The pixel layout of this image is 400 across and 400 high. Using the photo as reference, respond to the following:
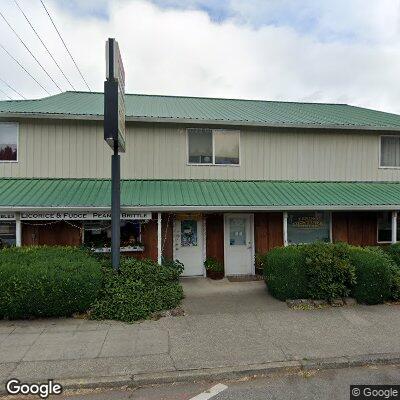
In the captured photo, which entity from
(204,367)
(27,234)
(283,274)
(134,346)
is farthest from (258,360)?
(27,234)

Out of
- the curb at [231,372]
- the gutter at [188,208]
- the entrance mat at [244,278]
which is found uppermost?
the gutter at [188,208]

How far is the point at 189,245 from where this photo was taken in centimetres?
1094

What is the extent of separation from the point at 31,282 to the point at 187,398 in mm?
4128

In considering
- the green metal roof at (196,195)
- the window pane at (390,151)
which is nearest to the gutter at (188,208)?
the green metal roof at (196,195)

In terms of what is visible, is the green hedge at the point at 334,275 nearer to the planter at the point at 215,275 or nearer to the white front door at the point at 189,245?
the planter at the point at 215,275

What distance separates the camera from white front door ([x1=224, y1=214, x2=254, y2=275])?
11.1 meters

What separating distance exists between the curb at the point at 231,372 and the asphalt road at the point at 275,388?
0.30ft

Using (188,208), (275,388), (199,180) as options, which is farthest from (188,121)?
(275,388)

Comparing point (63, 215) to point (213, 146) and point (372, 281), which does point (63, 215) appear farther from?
point (372, 281)

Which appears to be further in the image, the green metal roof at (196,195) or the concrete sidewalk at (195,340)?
the green metal roof at (196,195)

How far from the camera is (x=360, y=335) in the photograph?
612cm

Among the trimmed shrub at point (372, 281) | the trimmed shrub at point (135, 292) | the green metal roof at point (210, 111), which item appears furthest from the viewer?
the green metal roof at point (210, 111)

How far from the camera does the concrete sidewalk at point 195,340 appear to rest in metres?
4.96

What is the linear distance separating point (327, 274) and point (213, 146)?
5882 mm
